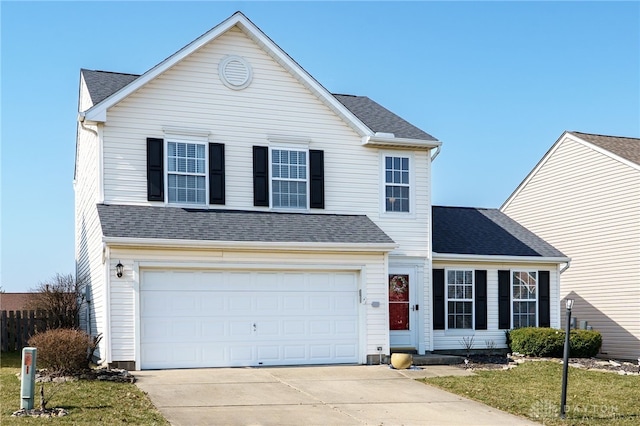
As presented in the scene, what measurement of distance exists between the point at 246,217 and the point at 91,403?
293 inches

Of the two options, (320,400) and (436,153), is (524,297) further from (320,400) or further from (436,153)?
(320,400)

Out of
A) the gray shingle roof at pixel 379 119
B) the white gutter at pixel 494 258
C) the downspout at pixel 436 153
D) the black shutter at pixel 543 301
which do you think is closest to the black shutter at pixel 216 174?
the gray shingle roof at pixel 379 119

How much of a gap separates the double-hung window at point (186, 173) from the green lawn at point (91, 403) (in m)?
5.60

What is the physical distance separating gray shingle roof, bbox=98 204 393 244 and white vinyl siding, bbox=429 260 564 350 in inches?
140

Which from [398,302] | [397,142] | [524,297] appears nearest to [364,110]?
[397,142]

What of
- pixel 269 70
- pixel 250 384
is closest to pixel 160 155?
pixel 269 70

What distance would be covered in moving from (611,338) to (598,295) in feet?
→ 4.86

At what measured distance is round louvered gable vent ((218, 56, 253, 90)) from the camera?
63.8 feet

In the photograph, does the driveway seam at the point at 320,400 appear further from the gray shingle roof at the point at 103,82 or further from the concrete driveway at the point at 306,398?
the gray shingle roof at the point at 103,82

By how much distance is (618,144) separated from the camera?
27172mm

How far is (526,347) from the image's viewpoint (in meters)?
21.5

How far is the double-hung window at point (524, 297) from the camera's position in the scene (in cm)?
2283

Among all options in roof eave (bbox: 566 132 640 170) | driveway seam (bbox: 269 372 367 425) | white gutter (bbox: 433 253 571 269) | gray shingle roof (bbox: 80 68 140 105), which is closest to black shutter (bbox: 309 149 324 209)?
white gutter (bbox: 433 253 571 269)

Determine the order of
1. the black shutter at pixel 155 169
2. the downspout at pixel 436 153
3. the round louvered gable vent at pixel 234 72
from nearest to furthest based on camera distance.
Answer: the black shutter at pixel 155 169 < the round louvered gable vent at pixel 234 72 < the downspout at pixel 436 153
